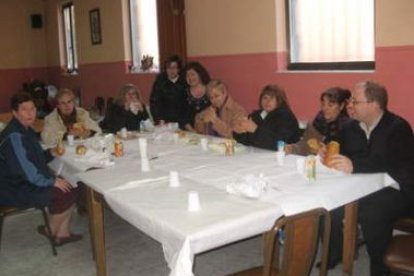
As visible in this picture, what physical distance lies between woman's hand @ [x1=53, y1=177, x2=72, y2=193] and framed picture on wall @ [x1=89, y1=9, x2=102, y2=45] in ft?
17.2

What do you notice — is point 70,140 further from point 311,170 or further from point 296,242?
point 296,242

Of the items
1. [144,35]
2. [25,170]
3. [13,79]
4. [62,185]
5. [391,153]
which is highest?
[144,35]

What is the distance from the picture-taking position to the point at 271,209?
193 centimetres

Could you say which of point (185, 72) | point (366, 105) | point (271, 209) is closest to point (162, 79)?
point (185, 72)

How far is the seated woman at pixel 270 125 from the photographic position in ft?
10.6

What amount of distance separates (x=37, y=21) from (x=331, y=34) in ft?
25.1

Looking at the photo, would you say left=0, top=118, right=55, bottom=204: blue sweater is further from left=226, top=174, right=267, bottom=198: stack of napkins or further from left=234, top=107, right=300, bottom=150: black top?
left=226, top=174, right=267, bottom=198: stack of napkins

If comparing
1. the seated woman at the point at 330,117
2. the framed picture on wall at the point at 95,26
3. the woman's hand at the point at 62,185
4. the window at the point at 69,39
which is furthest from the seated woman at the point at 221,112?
the window at the point at 69,39

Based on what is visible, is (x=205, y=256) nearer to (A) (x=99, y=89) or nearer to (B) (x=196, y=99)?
(B) (x=196, y=99)

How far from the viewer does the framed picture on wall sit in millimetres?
7969

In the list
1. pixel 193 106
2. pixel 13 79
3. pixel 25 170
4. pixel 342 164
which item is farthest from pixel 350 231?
pixel 13 79

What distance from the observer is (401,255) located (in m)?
2.09

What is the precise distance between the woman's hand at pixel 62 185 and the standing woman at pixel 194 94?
5.19ft

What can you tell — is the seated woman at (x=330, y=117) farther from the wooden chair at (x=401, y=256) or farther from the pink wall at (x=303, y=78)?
the wooden chair at (x=401, y=256)
